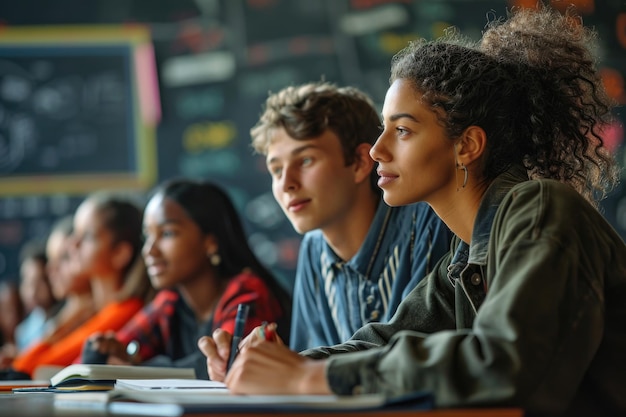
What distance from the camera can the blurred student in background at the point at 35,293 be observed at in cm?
424

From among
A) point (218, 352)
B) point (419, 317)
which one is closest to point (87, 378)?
point (218, 352)

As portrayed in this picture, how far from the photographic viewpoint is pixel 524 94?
1.54 m

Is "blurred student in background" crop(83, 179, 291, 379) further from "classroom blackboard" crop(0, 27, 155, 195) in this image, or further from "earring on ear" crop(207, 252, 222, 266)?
"classroom blackboard" crop(0, 27, 155, 195)

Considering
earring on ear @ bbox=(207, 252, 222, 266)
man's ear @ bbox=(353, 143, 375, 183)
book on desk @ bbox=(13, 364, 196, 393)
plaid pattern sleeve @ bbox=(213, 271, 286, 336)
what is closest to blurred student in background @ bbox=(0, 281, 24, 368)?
earring on ear @ bbox=(207, 252, 222, 266)

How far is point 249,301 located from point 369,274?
0.44 metres

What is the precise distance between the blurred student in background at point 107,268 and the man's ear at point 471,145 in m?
1.97

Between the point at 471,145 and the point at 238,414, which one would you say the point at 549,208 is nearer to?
the point at 471,145

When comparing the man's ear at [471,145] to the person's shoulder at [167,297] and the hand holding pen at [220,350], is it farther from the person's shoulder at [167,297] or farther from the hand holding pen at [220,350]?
the person's shoulder at [167,297]

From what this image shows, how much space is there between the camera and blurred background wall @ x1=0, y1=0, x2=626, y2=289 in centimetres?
418

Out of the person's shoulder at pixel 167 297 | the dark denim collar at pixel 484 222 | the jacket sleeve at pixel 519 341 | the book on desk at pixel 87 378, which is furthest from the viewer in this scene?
the person's shoulder at pixel 167 297

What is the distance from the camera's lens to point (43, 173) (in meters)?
4.35

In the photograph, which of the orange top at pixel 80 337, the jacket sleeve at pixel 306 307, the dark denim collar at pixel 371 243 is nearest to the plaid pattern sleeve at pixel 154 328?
the orange top at pixel 80 337

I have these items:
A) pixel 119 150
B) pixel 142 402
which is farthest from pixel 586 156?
pixel 119 150

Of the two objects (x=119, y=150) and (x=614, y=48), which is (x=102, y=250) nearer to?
(x=119, y=150)
